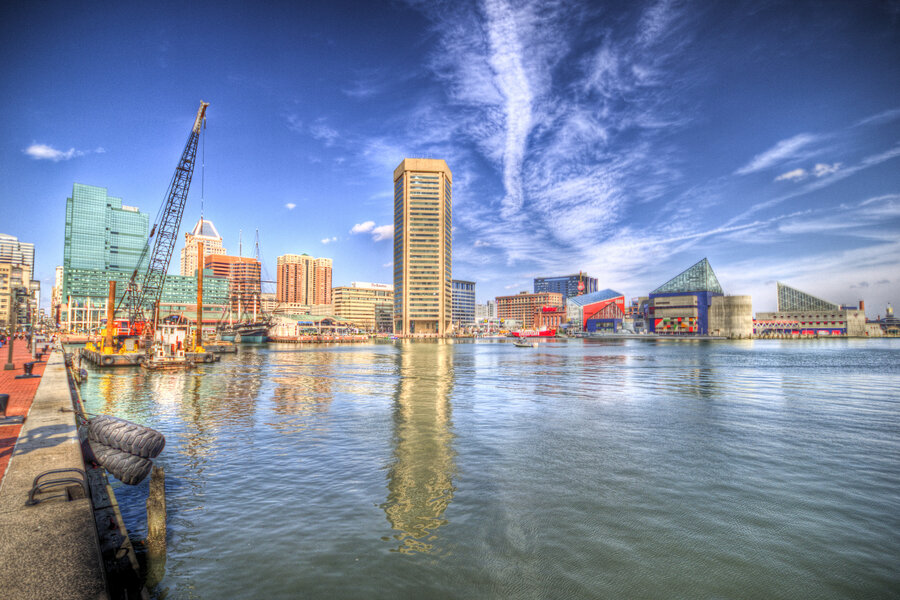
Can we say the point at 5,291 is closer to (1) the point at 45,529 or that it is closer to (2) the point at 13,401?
(2) the point at 13,401

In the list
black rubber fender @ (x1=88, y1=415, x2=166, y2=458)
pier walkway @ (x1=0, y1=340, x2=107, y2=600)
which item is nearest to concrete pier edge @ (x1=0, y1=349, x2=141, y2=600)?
pier walkway @ (x1=0, y1=340, x2=107, y2=600)

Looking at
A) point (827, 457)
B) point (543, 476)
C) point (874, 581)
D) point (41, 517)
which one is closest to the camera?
point (41, 517)

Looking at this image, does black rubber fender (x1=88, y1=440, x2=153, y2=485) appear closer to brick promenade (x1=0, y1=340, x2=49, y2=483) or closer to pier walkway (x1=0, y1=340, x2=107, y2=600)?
pier walkway (x1=0, y1=340, x2=107, y2=600)

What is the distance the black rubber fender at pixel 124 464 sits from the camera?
45.5 feet

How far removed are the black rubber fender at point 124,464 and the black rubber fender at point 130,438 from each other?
199mm

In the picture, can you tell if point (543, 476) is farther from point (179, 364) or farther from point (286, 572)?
point (179, 364)

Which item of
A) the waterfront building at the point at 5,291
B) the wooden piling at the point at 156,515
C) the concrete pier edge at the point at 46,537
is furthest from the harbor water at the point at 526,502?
the waterfront building at the point at 5,291

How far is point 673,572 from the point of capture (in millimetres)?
9781

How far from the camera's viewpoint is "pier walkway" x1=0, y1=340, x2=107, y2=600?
6.62 m

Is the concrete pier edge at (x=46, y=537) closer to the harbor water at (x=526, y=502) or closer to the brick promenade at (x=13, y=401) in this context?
the brick promenade at (x=13, y=401)

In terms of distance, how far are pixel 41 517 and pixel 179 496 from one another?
18.5 ft


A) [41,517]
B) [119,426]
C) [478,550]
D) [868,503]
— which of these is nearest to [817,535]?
[868,503]

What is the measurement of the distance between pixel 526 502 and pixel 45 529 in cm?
1168

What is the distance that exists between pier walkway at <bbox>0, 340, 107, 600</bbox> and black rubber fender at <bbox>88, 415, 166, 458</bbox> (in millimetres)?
733
